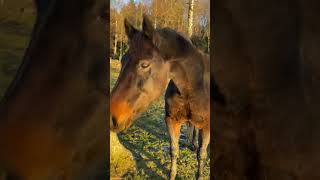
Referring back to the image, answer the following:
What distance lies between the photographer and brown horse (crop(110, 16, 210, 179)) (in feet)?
5.94

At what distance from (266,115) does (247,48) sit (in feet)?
0.29

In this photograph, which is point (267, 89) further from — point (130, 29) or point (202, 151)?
point (202, 151)

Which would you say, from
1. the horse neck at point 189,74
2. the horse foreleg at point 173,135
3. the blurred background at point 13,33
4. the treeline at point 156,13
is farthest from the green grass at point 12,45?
the treeline at point 156,13

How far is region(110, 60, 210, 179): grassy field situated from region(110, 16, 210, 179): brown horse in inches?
10.5

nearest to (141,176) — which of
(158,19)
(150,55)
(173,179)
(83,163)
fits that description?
(173,179)

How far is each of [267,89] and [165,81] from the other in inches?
69.0

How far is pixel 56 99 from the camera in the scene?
0.47 meters

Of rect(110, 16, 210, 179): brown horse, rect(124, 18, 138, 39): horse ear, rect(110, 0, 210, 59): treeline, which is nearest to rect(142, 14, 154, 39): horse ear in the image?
rect(110, 16, 210, 179): brown horse

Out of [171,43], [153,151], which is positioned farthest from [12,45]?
[153,151]

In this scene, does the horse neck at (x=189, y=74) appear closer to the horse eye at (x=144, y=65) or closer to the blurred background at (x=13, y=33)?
the horse eye at (x=144, y=65)

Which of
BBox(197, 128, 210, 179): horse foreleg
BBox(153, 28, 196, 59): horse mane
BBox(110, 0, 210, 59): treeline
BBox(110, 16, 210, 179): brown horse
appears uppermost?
BBox(110, 0, 210, 59): treeline

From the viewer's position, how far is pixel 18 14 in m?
0.48

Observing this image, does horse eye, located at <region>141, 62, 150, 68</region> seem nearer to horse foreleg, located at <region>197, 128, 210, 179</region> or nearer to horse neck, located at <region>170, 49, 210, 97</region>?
horse neck, located at <region>170, 49, 210, 97</region>

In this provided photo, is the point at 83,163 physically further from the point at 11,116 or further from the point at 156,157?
the point at 156,157
